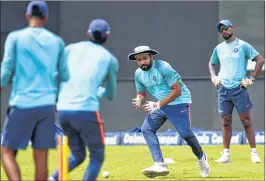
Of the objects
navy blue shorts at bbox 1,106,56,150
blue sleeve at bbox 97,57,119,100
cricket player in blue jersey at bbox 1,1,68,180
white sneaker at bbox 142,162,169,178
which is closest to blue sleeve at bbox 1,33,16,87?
cricket player in blue jersey at bbox 1,1,68,180

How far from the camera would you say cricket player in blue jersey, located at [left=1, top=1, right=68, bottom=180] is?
26.7ft

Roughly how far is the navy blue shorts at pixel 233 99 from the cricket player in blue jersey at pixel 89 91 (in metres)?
5.36

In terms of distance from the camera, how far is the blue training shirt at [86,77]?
27.9 feet

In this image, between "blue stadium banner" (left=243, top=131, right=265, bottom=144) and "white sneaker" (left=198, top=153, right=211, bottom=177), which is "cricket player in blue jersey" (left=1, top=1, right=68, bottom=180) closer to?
"white sneaker" (left=198, top=153, right=211, bottom=177)

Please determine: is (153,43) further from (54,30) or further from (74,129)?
(74,129)

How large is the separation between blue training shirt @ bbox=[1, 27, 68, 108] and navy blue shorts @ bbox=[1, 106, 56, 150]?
0.24 feet

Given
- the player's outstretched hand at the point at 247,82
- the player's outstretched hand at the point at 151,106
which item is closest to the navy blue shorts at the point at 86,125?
the player's outstretched hand at the point at 151,106

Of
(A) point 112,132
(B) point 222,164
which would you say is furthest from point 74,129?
(A) point 112,132

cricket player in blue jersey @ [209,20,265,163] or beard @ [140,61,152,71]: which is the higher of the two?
beard @ [140,61,152,71]

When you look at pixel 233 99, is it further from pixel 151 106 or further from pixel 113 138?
pixel 113 138

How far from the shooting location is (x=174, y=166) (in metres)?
13.3

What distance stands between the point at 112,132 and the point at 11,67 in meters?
14.0

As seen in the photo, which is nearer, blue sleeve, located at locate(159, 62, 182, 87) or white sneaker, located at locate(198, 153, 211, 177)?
blue sleeve, located at locate(159, 62, 182, 87)

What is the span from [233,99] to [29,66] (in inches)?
244
